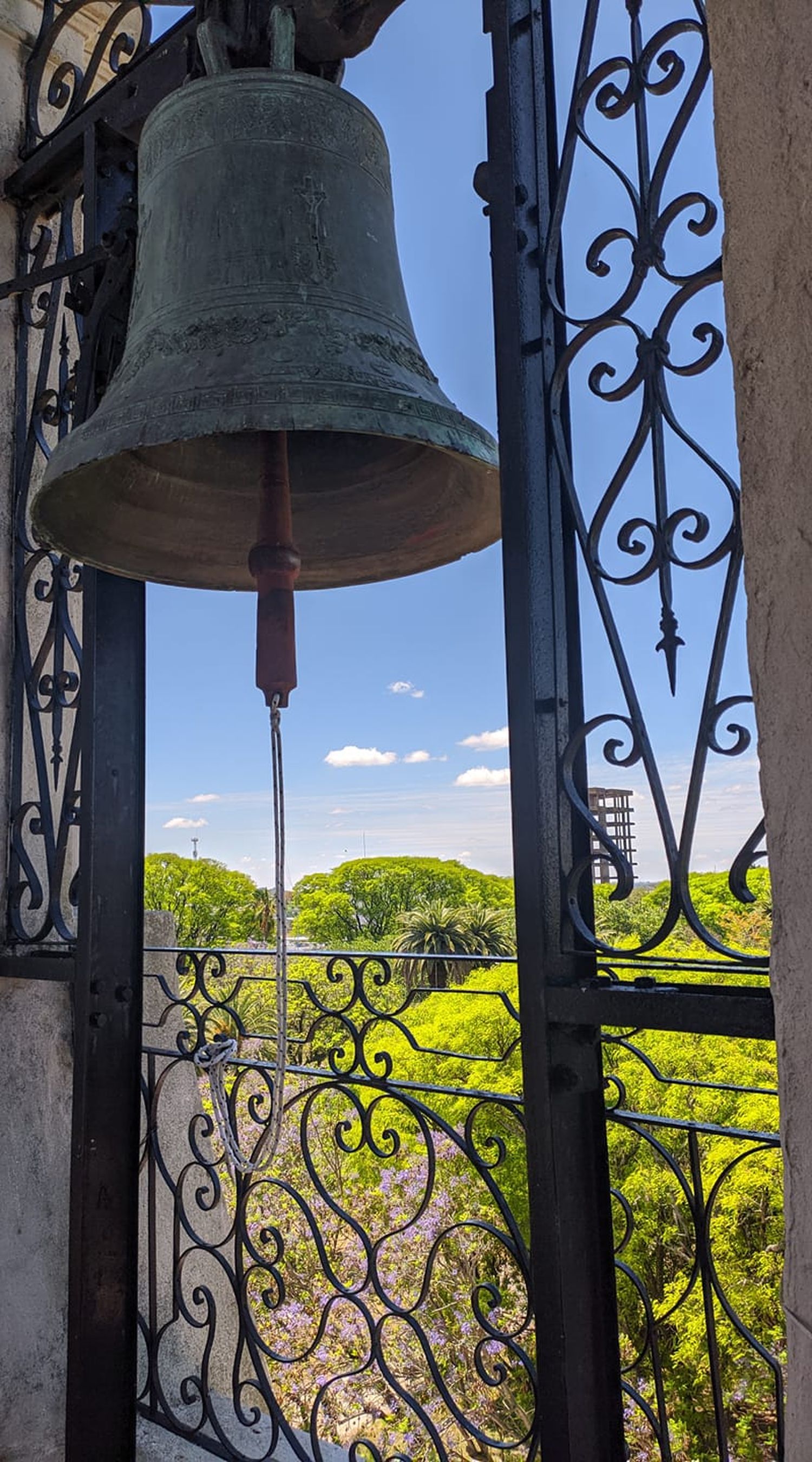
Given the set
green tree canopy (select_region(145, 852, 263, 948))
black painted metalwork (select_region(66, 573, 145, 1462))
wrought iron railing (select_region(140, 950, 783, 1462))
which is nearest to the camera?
black painted metalwork (select_region(66, 573, 145, 1462))

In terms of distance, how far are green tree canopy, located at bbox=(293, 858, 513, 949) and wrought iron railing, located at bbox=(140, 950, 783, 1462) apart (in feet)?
34.7

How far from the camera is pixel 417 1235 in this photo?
851 cm

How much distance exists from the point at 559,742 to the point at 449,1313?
26.5ft

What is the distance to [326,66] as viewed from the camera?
1.62 m

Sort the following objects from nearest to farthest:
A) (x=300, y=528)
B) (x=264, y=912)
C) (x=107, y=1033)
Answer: (x=300, y=528), (x=107, y=1033), (x=264, y=912)

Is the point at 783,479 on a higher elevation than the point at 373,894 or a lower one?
higher

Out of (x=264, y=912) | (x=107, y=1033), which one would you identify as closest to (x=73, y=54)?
(x=107, y=1033)

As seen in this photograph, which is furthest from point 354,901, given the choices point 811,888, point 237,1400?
point 811,888

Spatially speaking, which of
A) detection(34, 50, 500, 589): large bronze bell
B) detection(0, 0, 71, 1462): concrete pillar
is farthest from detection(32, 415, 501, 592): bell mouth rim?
detection(0, 0, 71, 1462): concrete pillar

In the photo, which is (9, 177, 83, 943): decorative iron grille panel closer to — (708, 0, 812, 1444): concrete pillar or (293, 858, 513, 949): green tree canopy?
(708, 0, 812, 1444): concrete pillar

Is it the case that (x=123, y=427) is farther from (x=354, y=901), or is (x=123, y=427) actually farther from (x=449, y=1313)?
(x=354, y=901)

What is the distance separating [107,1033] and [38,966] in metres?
0.26

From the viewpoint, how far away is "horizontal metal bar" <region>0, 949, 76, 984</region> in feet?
6.71

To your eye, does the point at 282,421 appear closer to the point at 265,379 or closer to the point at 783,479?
the point at 265,379
